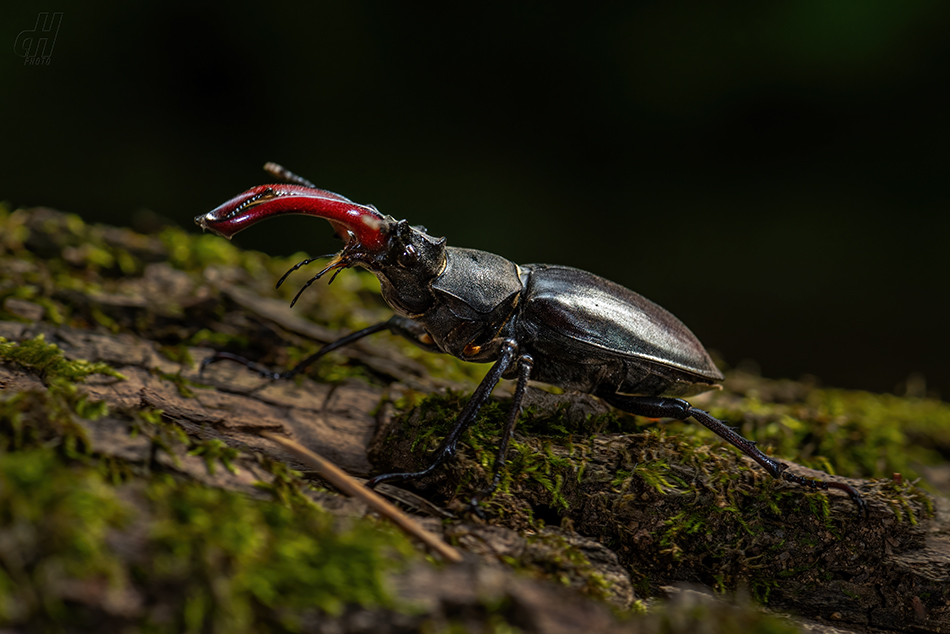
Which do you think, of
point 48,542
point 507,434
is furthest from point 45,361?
point 507,434

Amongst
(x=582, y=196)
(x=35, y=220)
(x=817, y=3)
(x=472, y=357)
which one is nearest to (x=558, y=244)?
(x=582, y=196)

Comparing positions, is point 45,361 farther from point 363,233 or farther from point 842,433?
point 842,433

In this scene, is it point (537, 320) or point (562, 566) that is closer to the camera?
point (562, 566)

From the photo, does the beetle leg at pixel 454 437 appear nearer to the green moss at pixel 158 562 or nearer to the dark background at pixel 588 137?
the green moss at pixel 158 562

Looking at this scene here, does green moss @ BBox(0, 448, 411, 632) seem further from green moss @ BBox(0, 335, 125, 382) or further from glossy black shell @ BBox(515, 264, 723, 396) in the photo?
glossy black shell @ BBox(515, 264, 723, 396)

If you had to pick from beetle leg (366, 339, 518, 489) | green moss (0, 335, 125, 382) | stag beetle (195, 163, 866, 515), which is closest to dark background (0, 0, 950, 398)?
stag beetle (195, 163, 866, 515)

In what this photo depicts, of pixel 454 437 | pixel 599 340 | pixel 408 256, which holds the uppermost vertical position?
pixel 408 256
